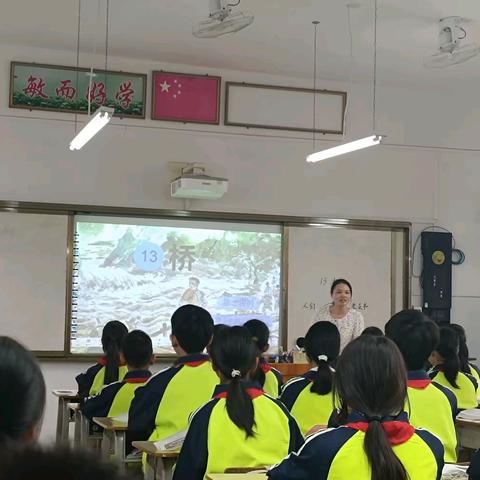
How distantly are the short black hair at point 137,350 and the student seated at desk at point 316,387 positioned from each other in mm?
980

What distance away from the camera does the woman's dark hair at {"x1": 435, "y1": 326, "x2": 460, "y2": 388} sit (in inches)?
170

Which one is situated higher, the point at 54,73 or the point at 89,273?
the point at 54,73

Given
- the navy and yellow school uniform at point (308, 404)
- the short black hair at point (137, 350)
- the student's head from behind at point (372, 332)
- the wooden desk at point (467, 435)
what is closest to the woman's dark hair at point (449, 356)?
the wooden desk at point (467, 435)

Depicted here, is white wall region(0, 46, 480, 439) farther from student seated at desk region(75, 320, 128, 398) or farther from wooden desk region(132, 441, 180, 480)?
wooden desk region(132, 441, 180, 480)

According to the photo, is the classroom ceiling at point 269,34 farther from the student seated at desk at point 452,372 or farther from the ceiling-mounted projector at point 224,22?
the student seated at desk at point 452,372

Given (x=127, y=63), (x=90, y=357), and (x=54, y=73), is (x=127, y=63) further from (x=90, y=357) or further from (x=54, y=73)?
(x=90, y=357)

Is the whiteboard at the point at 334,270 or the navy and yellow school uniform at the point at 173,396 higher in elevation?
the whiteboard at the point at 334,270

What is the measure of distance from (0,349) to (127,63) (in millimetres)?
6187

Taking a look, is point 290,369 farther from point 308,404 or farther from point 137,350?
point 308,404

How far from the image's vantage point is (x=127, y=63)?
6906 millimetres

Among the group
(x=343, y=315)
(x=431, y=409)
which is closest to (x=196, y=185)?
(x=343, y=315)

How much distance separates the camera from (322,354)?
3539 millimetres

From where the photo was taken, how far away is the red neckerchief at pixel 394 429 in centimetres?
201

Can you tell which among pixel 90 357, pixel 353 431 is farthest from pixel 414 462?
pixel 90 357
